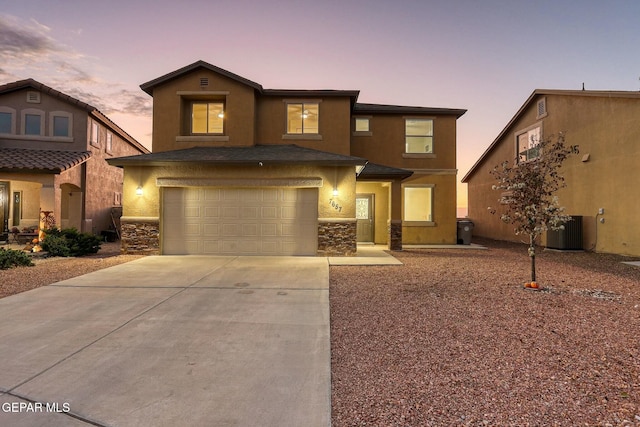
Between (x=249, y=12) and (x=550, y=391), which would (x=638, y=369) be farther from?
(x=249, y=12)

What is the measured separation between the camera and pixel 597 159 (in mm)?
13453

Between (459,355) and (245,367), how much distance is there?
241cm

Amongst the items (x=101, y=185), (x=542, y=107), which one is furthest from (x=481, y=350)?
(x=101, y=185)

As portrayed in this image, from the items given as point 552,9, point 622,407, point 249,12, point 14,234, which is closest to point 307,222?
point 249,12

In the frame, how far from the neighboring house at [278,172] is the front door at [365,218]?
0.17 ft

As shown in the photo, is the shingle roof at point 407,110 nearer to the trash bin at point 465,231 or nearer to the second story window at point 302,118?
the second story window at point 302,118

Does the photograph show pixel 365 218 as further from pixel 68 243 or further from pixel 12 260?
pixel 12 260

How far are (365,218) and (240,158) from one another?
7616 mm

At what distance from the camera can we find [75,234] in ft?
39.2

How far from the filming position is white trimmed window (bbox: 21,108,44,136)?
15.7 meters

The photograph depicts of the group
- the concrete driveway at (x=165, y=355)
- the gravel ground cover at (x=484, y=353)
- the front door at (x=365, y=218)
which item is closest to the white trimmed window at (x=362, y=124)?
the front door at (x=365, y=218)

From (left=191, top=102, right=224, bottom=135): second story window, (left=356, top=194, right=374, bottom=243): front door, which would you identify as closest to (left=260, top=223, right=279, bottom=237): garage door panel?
(left=191, top=102, right=224, bottom=135): second story window

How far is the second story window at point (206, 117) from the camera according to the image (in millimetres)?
13836

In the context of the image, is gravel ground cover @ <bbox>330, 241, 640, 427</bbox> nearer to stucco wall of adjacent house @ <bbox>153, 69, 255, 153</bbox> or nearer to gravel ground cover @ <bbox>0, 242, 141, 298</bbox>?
gravel ground cover @ <bbox>0, 242, 141, 298</bbox>
